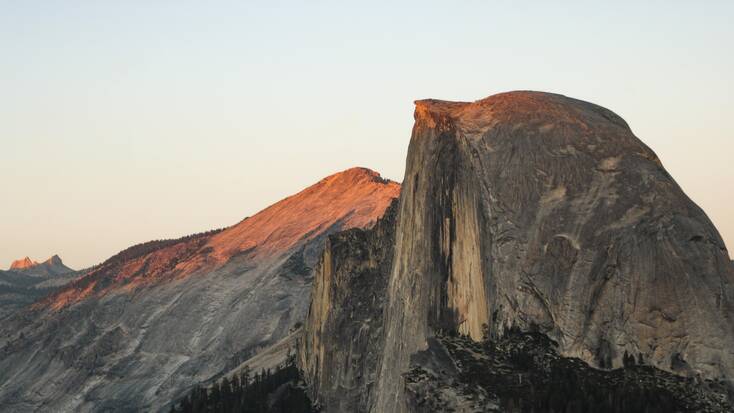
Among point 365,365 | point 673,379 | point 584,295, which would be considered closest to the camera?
point 673,379

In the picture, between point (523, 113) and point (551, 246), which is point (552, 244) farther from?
point (523, 113)

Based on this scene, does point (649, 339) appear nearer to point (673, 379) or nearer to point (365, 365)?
point (673, 379)

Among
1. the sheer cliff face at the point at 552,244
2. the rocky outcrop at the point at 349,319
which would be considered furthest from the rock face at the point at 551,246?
the rocky outcrop at the point at 349,319

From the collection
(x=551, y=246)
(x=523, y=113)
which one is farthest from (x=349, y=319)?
(x=551, y=246)

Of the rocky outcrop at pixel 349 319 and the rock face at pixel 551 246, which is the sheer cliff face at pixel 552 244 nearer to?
the rock face at pixel 551 246

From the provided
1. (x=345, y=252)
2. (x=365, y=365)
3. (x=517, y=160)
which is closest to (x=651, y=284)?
(x=517, y=160)
